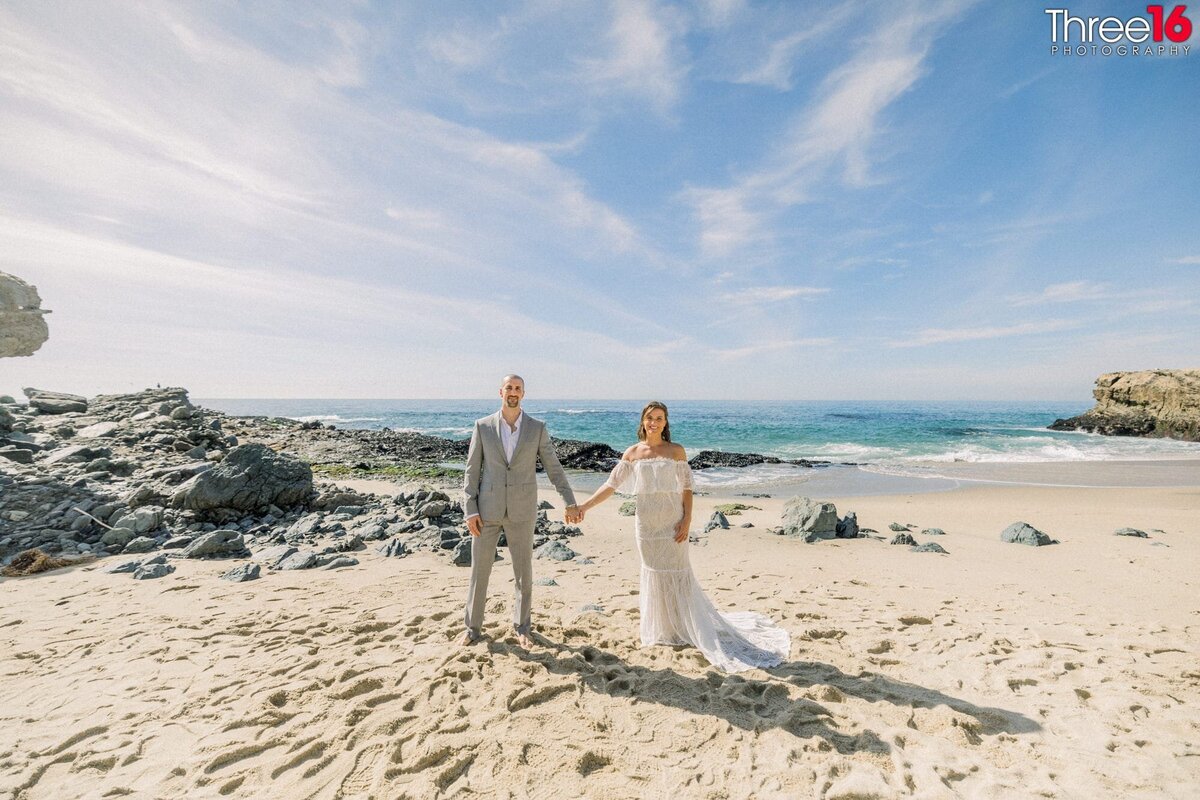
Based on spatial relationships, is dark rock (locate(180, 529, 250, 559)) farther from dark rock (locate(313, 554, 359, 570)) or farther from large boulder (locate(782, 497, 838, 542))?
large boulder (locate(782, 497, 838, 542))

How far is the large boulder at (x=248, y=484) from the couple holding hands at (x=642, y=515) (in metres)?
7.99

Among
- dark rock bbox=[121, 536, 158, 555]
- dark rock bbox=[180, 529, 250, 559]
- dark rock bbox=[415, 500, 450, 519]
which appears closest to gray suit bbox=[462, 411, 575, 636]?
dark rock bbox=[180, 529, 250, 559]

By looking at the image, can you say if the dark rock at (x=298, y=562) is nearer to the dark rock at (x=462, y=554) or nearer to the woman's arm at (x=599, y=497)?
the dark rock at (x=462, y=554)

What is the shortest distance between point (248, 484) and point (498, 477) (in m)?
8.65

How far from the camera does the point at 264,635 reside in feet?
16.8

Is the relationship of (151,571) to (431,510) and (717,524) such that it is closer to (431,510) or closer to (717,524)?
(431,510)

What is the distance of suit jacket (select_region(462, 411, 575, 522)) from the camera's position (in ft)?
15.4

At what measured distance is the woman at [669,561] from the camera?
182 inches

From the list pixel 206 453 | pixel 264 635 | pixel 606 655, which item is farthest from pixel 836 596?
pixel 206 453

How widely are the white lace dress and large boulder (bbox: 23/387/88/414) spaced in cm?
2293

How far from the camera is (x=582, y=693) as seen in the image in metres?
4.08

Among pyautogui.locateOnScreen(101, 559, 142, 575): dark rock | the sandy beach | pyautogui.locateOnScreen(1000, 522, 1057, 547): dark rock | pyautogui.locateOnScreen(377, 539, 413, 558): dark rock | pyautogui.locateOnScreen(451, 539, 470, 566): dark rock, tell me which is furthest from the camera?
pyautogui.locateOnScreen(1000, 522, 1057, 547): dark rock

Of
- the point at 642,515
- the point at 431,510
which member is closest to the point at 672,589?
the point at 642,515

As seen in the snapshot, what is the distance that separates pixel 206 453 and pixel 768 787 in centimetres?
1706
